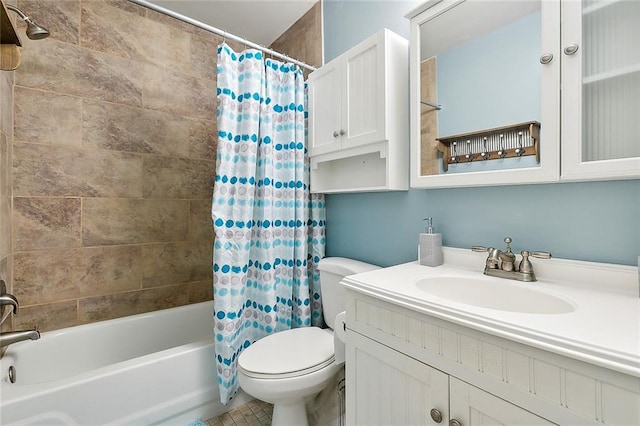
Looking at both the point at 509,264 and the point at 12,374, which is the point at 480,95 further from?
the point at 12,374

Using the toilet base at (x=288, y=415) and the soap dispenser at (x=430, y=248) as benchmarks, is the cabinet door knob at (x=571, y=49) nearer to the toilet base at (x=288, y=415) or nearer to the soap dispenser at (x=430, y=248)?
the soap dispenser at (x=430, y=248)

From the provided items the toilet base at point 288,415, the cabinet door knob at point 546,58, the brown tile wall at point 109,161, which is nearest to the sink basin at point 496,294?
the cabinet door knob at point 546,58

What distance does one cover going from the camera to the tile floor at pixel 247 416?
1.50m

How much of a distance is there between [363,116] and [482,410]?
1.19 meters

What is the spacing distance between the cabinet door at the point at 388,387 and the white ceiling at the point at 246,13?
2.15 m

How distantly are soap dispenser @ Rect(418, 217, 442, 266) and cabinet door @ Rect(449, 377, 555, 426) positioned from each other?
541mm

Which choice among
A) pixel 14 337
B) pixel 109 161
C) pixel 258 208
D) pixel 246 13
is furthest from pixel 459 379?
pixel 246 13

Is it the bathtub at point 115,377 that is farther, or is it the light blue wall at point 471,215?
the bathtub at point 115,377

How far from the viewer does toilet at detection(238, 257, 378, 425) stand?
1180mm

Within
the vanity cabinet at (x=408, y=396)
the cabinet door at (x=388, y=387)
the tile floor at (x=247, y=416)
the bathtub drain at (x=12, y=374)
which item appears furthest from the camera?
the tile floor at (x=247, y=416)

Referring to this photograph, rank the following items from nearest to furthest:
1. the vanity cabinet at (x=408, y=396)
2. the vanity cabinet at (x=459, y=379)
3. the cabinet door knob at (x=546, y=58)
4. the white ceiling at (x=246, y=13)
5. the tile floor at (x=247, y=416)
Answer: the vanity cabinet at (x=459, y=379)
the vanity cabinet at (x=408, y=396)
the cabinet door knob at (x=546, y=58)
the tile floor at (x=247, y=416)
the white ceiling at (x=246, y=13)

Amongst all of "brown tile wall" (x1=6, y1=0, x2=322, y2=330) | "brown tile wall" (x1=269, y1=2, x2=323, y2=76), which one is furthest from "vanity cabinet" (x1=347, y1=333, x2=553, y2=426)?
"brown tile wall" (x1=269, y1=2, x2=323, y2=76)

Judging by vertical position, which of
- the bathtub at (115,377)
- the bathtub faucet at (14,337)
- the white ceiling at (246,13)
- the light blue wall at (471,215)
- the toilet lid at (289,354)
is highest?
the white ceiling at (246,13)

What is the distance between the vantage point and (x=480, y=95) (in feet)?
3.65
